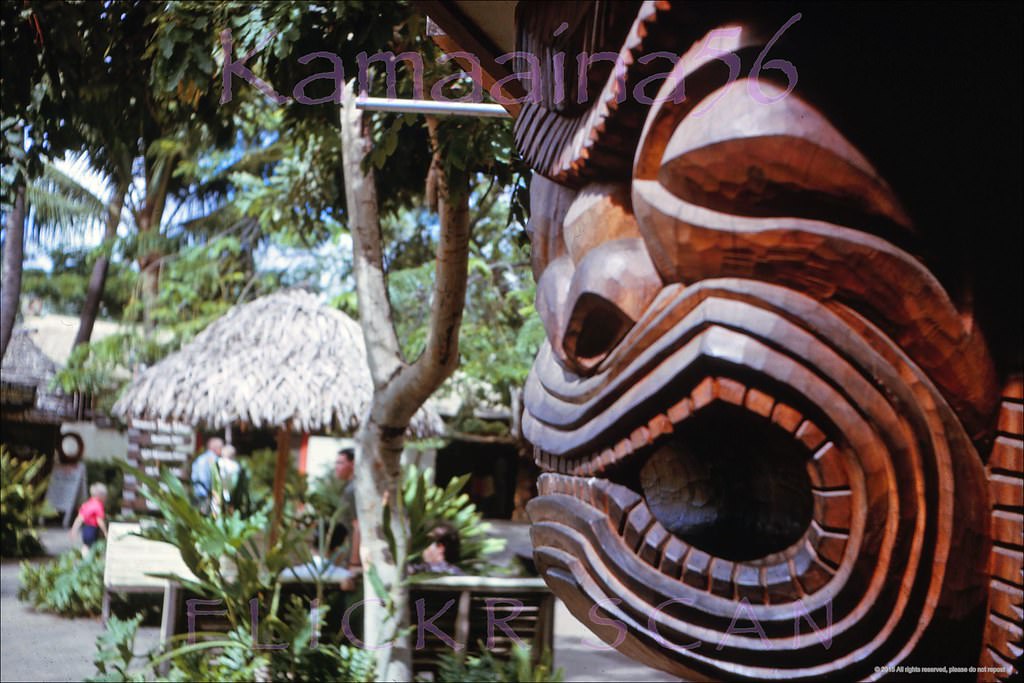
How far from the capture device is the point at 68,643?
6.91 metres

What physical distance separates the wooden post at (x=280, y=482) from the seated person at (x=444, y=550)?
121cm

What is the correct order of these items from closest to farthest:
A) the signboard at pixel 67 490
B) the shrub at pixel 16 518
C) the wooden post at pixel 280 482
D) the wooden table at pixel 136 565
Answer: the wooden post at pixel 280 482, the wooden table at pixel 136 565, the shrub at pixel 16 518, the signboard at pixel 67 490

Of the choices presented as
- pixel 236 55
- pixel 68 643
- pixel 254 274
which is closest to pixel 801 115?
pixel 236 55

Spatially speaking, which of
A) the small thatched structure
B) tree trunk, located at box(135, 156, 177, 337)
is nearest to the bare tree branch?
the small thatched structure

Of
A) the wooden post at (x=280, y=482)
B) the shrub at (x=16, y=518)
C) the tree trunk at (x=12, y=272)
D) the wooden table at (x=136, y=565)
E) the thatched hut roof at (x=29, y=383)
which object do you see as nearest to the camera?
the wooden post at (x=280, y=482)

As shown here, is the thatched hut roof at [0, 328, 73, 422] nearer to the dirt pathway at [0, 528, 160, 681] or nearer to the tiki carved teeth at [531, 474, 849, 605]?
A: the dirt pathway at [0, 528, 160, 681]

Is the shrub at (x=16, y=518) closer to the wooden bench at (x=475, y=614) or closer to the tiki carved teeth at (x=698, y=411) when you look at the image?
the wooden bench at (x=475, y=614)

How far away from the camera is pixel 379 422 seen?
12.8 ft

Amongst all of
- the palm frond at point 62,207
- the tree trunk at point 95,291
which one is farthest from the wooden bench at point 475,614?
the palm frond at point 62,207

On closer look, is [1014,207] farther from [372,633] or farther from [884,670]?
[372,633]

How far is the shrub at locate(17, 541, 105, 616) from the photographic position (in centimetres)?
789

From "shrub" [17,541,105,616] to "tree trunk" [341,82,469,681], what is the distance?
197 inches

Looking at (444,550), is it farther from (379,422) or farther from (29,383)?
(29,383)

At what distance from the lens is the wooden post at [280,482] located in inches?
232
